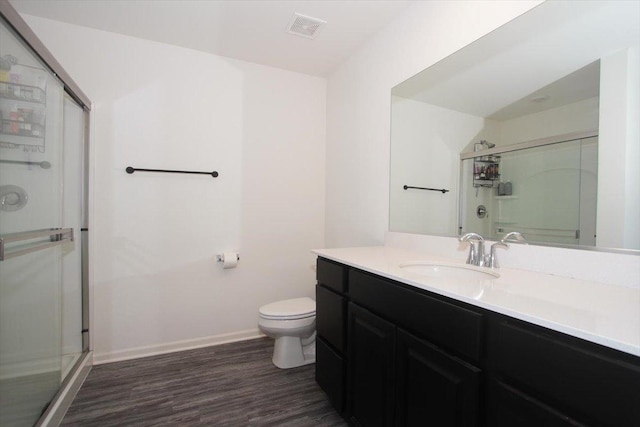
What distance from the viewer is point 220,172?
2.43m

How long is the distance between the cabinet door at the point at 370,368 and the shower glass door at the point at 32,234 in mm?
1449

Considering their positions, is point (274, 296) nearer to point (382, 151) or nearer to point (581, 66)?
point (382, 151)

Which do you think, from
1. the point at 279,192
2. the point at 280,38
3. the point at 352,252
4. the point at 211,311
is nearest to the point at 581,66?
the point at 352,252

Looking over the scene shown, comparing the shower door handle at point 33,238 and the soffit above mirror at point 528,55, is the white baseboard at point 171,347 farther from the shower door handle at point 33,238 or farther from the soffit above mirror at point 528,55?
the soffit above mirror at point 528,55

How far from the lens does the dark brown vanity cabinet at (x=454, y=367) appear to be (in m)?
0.61

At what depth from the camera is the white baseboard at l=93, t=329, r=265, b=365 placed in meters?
2.13

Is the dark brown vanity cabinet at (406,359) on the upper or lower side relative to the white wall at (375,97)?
lower

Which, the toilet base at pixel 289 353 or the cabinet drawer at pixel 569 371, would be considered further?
the toilet base at pixel 289 353

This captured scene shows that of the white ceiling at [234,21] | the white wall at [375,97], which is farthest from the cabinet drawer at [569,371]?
the white ceiling at [234,21]

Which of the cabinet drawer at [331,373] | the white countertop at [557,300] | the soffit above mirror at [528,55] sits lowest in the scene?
the cabinet drawer at [331,373]

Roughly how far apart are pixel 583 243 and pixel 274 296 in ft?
7.07

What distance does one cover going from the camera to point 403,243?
190 centimetres

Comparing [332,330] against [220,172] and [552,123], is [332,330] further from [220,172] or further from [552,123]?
[220,172]

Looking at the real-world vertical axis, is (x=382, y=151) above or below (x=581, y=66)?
below
